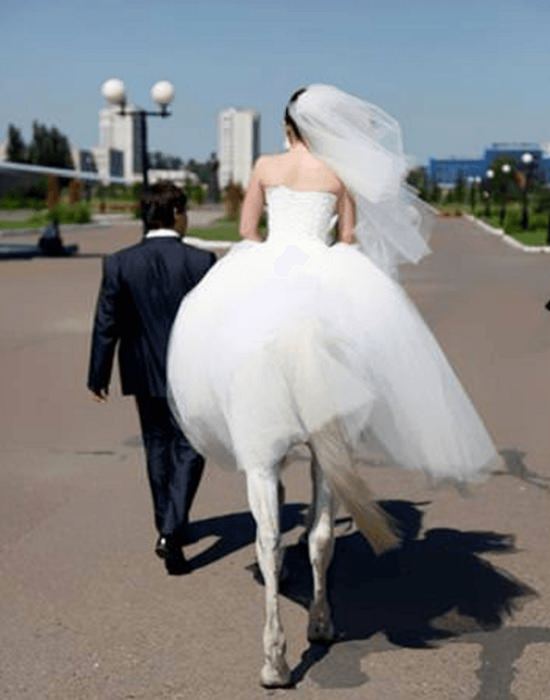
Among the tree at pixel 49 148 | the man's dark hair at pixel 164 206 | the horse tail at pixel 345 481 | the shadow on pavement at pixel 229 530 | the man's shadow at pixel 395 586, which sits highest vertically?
the man's dark hair at pixel 164 206

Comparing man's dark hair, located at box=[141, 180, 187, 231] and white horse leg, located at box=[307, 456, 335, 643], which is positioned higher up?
man's dark hair, located at box=[141, 180, 187, 231]

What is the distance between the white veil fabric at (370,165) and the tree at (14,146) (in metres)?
119

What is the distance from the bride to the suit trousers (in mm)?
912

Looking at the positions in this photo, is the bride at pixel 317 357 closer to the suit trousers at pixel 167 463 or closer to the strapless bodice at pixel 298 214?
the strapless bodice at pixel 298 214

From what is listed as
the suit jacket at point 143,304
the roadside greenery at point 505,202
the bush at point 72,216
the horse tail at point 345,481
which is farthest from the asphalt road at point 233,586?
the bush at point 72,216

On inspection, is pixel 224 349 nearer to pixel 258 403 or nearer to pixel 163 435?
pixel 258 403

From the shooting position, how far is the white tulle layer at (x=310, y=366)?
4.19 m

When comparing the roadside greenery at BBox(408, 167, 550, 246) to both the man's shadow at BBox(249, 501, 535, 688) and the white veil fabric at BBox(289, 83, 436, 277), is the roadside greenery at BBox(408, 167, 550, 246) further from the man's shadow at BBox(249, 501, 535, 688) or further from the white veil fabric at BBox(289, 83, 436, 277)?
the man's shadow at BBox(249, 501, 535, 688)

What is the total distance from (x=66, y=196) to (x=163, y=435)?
3811 inches

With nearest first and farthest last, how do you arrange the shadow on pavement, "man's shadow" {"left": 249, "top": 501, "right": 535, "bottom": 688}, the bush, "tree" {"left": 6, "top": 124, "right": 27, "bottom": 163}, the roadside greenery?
"man's shadow" {"left": 249, "top": 501, "right": 535, "bottom": 688}
the shadow on pavement
the roadside greenery
the bush
"tree" {"left": 6, "top": 124, "right": 27, "bottom": 163}

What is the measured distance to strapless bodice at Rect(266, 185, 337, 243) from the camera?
176 inches

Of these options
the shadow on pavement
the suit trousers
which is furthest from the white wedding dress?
the shadow on pavement

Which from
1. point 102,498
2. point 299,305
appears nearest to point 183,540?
point 102,498

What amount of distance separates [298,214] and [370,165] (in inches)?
17.1
